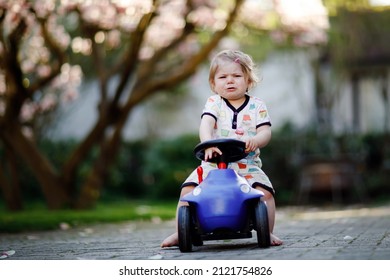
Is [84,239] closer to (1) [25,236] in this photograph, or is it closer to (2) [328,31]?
(1) [25,236]

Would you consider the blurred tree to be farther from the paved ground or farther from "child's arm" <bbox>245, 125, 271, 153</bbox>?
"child's arm" <bbox>245, 125, 271, 153</bbox>

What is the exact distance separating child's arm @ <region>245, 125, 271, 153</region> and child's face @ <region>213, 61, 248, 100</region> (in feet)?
0.76

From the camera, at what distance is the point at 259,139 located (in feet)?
12.9

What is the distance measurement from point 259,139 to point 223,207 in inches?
19.4

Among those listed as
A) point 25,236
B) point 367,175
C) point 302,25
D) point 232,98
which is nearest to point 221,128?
point 232,98

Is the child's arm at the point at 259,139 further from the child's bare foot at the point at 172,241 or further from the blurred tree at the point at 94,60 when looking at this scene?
the blurred tree at the point at 94,60

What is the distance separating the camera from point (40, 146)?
12.3 meters

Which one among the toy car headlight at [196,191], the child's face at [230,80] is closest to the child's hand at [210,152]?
the toy car headlight at [196,191]

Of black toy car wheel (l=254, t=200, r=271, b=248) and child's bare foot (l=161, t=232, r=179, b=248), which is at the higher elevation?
black toy car wheel (l=254, t=200, r=271, b=248)

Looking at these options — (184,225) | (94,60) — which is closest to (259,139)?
(184,225)

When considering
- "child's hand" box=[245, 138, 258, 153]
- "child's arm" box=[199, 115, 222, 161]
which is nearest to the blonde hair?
"child's arm" box=[199, 115, 222, 161]

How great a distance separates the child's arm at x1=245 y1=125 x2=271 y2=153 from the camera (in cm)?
383

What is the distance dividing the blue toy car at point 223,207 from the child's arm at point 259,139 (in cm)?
6

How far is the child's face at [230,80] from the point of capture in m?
4.02
